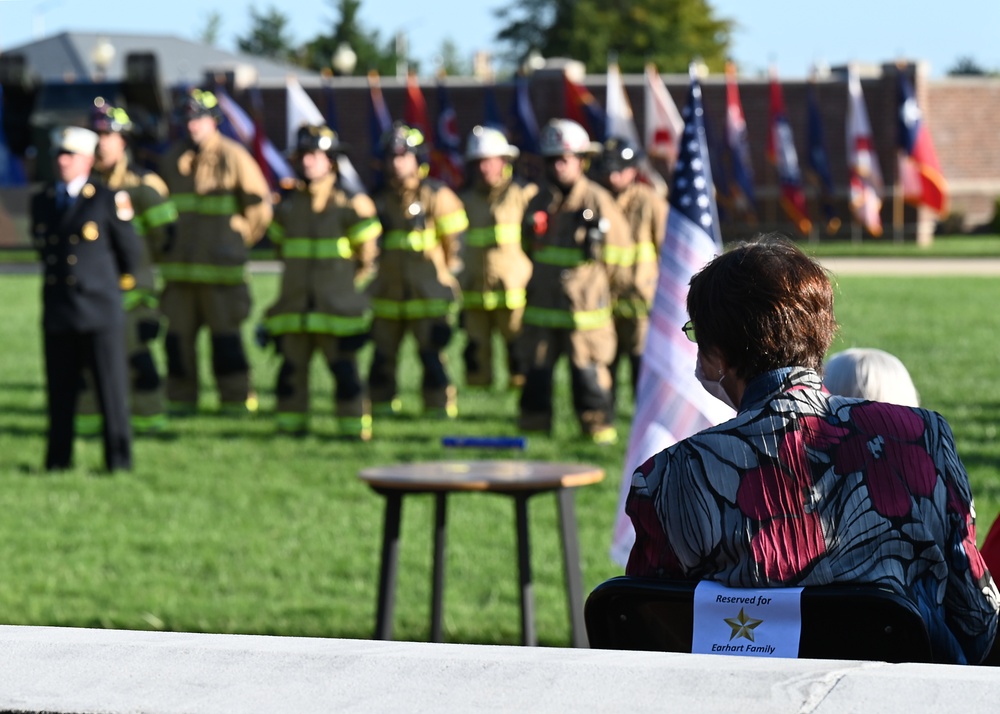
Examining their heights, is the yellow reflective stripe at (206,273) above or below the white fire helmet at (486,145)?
below

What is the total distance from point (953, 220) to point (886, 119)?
3799mm

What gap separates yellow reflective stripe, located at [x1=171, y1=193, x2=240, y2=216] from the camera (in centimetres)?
1248

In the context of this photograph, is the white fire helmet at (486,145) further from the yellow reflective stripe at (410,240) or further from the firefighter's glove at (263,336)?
the firefighter's glove at (263,336)

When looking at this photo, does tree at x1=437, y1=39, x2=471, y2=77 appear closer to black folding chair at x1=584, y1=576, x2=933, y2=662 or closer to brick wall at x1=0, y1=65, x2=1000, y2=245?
brick wall at x1=0, y1=65, x2=1000, y2=245

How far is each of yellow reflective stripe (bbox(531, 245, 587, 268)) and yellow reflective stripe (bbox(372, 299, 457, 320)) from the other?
1.70m

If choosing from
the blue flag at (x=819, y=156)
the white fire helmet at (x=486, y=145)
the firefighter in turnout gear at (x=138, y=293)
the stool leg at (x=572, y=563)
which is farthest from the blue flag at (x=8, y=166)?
the stool leg at (x=572, y=563)

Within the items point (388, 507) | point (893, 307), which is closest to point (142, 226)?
point (388, 507)

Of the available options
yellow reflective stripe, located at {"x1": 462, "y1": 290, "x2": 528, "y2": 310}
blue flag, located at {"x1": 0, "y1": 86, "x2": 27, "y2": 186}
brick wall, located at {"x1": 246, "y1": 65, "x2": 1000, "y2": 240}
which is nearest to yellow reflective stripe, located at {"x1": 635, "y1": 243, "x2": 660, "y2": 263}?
yellow reflective stripe, located at {"x1": 462, "y1": 290, "x2": 528, "y2": 310}

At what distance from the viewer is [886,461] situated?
9.27ft

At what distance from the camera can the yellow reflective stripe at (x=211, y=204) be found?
1248 cm

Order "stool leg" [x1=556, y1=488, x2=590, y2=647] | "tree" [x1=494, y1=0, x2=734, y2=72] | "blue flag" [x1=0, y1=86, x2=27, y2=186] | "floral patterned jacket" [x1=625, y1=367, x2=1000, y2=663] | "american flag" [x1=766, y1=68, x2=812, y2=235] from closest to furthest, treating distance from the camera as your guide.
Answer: "floral patterned jacket" [x1=625, y1=367, x2=1000, y2=663] → "stool leg" [x1=556, y1=488, x2=590, y2=647] → "american flag" [x1=766, y1=68, x2=812, y2=235] → "blue flag" [x1=0, y1=86, x2=27, y2=186] → "tree" [x1=494, y1=0, x2=734, y2=72]

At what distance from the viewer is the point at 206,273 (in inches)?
495

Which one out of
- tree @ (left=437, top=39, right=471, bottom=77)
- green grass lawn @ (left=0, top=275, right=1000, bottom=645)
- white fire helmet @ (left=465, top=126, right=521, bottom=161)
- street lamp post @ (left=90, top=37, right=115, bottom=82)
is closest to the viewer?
green grass lawn @ (left=0, top=275, right=1000, bottom=645)

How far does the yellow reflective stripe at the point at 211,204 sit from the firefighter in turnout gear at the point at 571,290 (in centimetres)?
247
